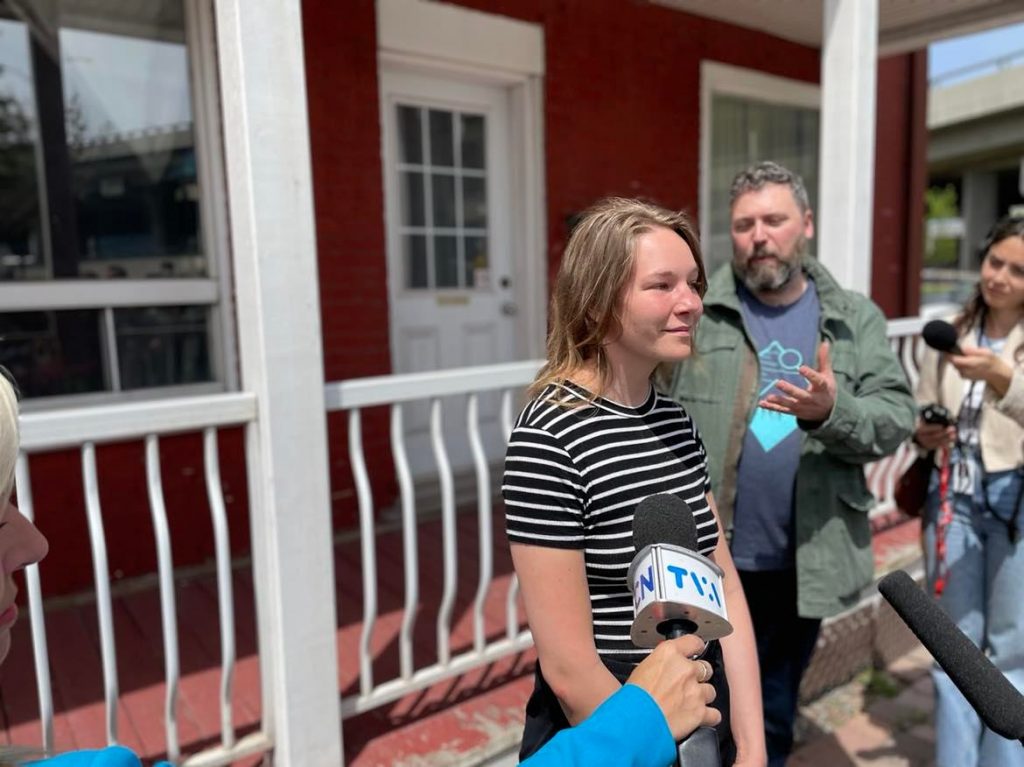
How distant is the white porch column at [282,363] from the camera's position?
213cm

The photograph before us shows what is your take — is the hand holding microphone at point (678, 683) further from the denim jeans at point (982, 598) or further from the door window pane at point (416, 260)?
the door window pane at point (416, 260)

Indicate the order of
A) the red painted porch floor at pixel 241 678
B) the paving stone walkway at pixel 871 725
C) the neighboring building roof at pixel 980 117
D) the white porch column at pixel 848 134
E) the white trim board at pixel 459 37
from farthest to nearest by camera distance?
1. the neighboring building roof at pixel 980 117
2. the white trim board at pixel 459 37
3. the white porch column at pixel 848 134
4. the paving stone walkway at pixel 871 725
5. the red painted porch floor at pixel 241 678

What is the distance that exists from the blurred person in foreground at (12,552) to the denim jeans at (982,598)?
2353 millimetres

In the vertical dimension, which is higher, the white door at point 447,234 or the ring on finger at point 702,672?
the white door at point 447,234

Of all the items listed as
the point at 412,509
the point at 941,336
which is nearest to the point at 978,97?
the point at 941,336

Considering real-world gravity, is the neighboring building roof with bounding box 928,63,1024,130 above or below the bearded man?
above

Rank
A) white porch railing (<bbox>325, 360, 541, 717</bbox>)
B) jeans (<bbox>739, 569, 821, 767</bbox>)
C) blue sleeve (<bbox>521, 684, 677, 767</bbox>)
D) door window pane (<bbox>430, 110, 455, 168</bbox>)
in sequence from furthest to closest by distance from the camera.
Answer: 1. door window pane (<bbox>430, 110, 455, 168</bbox>)
2. white porch railing (<bbox>325, 360, 541, 717</bbox>)
3. jeans (<bbox>739, 569, 821, 767</bbox>)
4. blue sleeve (<bbox>521, 684, 677, 767</bbox>)

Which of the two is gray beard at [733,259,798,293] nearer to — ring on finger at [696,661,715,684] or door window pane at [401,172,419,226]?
ring on finger at [696,661,715,684]

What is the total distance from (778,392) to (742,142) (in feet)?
16.2

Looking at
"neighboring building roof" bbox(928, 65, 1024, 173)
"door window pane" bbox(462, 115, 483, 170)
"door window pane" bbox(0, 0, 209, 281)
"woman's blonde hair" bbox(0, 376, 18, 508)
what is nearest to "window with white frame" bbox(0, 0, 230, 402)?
"door window pane" bbox(0, 0, 209, 281)

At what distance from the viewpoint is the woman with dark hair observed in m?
2.29

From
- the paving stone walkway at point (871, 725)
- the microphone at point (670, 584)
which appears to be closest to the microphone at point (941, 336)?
the microphone at point (670, 584)

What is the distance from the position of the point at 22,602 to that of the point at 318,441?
87.2 inches

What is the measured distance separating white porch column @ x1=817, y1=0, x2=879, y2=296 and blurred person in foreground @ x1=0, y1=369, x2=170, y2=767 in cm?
327
